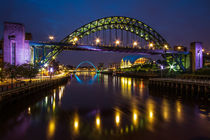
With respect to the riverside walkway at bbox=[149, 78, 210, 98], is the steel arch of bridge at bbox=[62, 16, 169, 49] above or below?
above

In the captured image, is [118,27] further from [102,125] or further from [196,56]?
[102,125]

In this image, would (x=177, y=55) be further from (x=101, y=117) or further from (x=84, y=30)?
(x=101, y=117)

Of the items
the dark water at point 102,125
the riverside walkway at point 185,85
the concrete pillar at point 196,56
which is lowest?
the dark water at point 102,125

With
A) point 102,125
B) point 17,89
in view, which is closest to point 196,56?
point 102,125

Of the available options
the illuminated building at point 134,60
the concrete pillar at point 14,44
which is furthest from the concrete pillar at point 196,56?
the illuminated building at point 134,60

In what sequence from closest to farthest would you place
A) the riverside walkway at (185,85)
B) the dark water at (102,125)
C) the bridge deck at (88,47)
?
the dark water at (102,125) → the riverside walkway at (185,85) → the bridge deck at (88,47)

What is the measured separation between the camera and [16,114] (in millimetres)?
14148

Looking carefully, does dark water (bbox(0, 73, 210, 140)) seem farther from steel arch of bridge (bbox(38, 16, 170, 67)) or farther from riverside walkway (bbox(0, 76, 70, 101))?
steel arch of bridge (bbox(38, 16, 170, 67))

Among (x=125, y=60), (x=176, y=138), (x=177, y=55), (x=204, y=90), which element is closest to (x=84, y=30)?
(x=177, y=55)

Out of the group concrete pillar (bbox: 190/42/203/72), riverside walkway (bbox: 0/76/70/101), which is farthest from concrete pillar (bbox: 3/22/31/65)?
concrete pillar (bbox: 190/42/203/72)

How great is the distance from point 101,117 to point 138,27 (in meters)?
47.8

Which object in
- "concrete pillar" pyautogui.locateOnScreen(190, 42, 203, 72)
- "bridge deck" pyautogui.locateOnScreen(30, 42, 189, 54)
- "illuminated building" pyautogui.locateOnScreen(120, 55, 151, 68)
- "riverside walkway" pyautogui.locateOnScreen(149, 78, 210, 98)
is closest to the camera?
"riverside walkway" pyautogui.locateOnScreen(149, 78, 210, 98)

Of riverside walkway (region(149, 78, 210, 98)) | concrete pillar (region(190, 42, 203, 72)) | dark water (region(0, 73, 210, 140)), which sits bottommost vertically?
dark water (region(0, 73, 210, 140))

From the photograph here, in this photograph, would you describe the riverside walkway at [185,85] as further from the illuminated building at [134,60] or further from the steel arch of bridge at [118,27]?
the illuminated building at [134,60]
